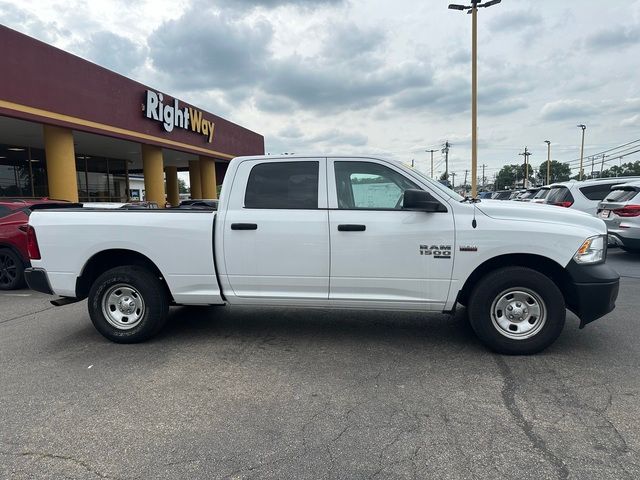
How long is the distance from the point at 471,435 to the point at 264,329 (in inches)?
113

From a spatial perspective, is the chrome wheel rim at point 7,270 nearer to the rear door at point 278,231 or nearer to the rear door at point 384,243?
the rear door at point 278,231

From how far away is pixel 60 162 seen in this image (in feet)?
43.0

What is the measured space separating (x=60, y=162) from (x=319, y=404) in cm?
1286

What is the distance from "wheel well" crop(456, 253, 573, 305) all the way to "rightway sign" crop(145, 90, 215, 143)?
1534 cm

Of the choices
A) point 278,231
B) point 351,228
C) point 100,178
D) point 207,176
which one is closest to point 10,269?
point 278,231

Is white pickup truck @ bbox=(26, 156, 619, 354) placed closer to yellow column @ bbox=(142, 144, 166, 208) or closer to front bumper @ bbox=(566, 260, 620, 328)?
front bumper @ bbox=(566, 260, 620, 328)

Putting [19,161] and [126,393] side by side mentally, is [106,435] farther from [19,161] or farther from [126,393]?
[19,161]

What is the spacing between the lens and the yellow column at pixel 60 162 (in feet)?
42.4

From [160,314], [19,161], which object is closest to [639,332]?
[160,314]

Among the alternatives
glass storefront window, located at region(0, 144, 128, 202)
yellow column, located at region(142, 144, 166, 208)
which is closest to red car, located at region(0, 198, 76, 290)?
yellow column, located at region(142, 144, 166, 208)

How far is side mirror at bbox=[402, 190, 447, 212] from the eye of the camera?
13.5 feet

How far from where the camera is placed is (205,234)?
459cm

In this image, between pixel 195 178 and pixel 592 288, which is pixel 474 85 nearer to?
pixel 592 288

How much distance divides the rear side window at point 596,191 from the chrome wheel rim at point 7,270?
13107mm
